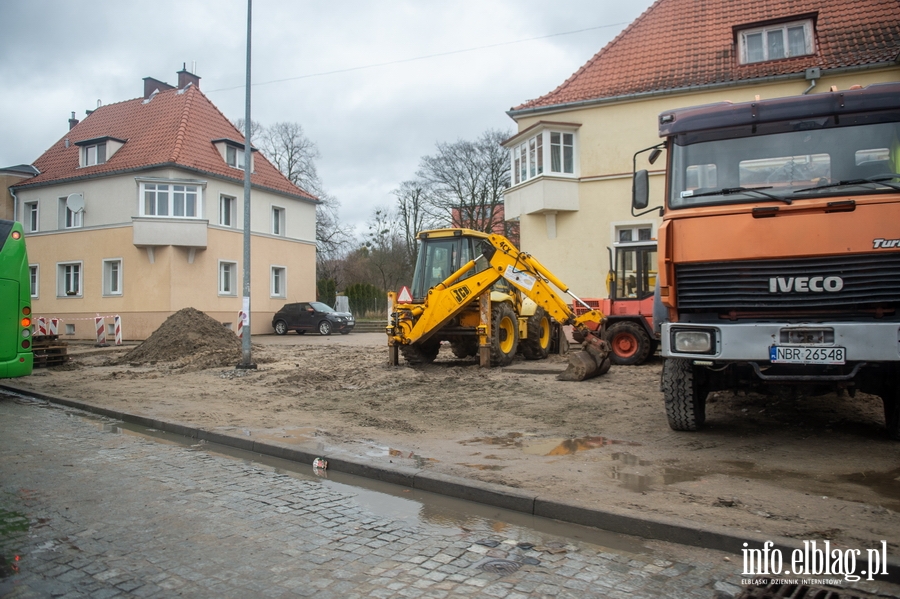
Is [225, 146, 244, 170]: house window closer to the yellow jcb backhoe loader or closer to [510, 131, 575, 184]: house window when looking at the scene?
[510, 131, 575, 184]: house window

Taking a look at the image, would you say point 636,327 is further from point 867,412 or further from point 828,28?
point 828,28

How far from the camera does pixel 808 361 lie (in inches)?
235

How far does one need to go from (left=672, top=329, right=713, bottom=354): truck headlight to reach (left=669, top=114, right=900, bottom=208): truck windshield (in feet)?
4.21

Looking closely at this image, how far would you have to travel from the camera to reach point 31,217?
3362 centimetres

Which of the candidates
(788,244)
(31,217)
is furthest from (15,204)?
(788,244)

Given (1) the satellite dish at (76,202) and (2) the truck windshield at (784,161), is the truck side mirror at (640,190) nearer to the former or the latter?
(2) the truck windshield at (784,161)

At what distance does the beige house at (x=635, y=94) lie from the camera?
801 inches

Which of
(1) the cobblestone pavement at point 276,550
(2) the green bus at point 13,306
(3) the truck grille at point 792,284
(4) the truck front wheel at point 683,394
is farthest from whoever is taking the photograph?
(2) the green bus at point 13,306

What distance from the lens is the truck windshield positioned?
20.3 feet

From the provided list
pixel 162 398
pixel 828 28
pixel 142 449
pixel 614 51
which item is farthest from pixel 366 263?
pixel 142 449

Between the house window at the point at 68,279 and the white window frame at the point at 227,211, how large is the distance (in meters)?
7.02

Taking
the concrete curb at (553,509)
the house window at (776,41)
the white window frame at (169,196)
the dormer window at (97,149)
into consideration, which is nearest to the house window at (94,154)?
the dormer window at (97,149)

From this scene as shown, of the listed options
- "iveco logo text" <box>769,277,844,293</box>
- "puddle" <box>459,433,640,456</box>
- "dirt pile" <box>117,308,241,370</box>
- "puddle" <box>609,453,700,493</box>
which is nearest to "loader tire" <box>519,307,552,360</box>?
"dirt pile" <box>117,308,241,370</box>

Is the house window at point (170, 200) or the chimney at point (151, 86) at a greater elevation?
the chimney at point (151, 86)
